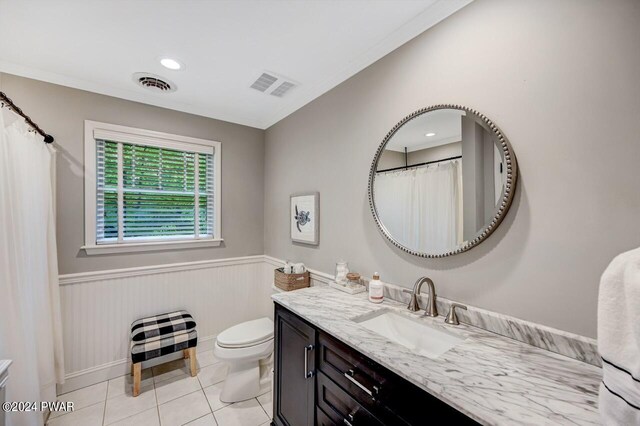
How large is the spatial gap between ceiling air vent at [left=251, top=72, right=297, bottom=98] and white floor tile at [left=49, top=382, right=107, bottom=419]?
2.86 meters

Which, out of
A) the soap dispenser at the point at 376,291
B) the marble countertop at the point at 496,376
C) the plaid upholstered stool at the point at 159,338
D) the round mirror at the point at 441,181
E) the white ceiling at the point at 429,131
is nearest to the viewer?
the marble countertop at the point at 496,376

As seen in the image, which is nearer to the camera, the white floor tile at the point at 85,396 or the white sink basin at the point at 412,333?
the white sink basin at the point at 412,333

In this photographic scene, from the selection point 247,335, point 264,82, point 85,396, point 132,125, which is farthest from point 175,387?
point 264,82

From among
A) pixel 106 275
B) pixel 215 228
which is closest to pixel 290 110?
pixel 215 228

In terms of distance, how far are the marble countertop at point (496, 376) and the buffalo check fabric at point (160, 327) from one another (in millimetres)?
1661

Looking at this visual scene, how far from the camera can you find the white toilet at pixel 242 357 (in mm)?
2023

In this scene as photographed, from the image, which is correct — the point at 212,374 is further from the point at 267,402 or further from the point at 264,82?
the point at 264,82

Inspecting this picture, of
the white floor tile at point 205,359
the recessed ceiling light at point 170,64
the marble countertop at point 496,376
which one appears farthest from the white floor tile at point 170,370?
the recessed ceiling light at point 170,64

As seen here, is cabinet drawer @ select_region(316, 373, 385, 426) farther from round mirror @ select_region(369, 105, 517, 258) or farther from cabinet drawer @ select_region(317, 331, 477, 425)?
round mirror @ select_region(369, 105, 517, 258)

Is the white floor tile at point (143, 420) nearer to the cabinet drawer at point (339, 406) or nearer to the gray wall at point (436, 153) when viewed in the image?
the cabinet drawer at point (339, 406)

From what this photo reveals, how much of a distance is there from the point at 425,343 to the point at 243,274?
7.39 feet

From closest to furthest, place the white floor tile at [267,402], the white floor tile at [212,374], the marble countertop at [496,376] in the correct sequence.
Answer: the marble countertop at [496,376]
the white floor tile at [267,402]
the white floor tile at [212,374]

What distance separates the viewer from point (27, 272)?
154 cm

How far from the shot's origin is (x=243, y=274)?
3.06 metres
